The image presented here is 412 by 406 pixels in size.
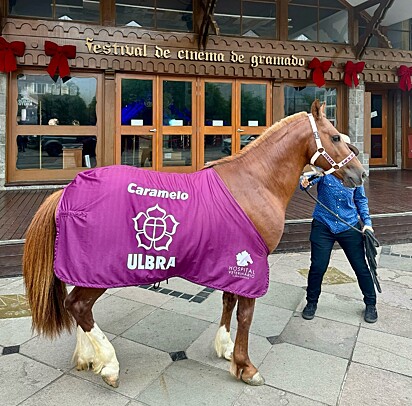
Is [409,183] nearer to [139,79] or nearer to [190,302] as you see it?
[139,79]

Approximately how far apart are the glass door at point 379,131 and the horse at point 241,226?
12110 millimetres

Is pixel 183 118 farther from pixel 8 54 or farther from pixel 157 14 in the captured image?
pixel 8 54

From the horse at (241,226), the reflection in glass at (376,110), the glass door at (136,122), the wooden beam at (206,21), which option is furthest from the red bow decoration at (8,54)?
the reflection in glass at (376,110)

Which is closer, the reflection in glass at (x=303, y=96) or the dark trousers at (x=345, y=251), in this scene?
the dark trousers at (x=345, y=251)

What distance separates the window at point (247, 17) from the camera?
10.2 m

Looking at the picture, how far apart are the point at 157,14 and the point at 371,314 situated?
855cm

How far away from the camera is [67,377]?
8.80 ft

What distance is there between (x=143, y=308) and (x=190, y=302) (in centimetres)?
46

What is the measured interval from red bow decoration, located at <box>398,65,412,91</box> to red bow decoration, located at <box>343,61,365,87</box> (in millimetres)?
1316

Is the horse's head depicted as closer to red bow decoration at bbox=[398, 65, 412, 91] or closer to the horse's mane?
the horse's mane

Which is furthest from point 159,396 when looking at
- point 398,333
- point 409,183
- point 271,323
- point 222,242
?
point 409,183

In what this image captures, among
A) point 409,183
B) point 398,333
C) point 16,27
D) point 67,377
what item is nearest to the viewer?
point 67,377

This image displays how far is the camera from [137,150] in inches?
388

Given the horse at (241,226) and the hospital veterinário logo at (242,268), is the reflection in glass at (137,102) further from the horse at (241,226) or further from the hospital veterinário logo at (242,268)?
the hospital veterinário logo at (242,268)
